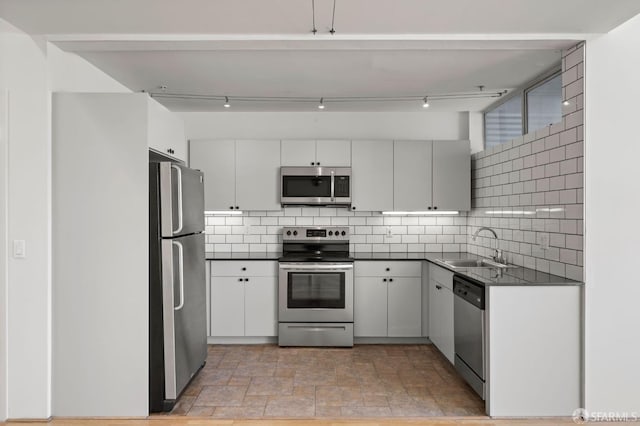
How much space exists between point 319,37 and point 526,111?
7.40 ft

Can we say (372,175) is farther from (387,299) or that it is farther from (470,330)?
(470,330)

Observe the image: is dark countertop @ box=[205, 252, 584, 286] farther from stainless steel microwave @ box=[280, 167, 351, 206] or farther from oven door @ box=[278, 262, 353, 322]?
stainless steel microwave @ box=[280, 167, 351, 206]

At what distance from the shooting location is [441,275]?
4129mm

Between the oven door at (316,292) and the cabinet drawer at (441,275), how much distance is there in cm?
81

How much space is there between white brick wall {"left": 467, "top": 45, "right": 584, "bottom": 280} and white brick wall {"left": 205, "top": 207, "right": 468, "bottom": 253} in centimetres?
64

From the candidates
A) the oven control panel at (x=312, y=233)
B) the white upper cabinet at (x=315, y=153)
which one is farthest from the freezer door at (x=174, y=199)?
the oven control panel at (x=312, y=233)

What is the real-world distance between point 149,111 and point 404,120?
301 centimetres

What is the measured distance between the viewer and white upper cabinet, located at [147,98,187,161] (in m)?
3.10

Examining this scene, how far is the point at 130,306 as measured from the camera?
302cm

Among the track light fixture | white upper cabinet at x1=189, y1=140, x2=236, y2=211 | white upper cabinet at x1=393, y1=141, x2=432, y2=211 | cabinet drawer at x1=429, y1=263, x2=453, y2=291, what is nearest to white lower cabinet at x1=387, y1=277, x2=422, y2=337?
cabinet drawer at x1=429, y1=263, x2=453, y2=291

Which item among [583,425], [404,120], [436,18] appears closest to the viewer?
[436,18]
